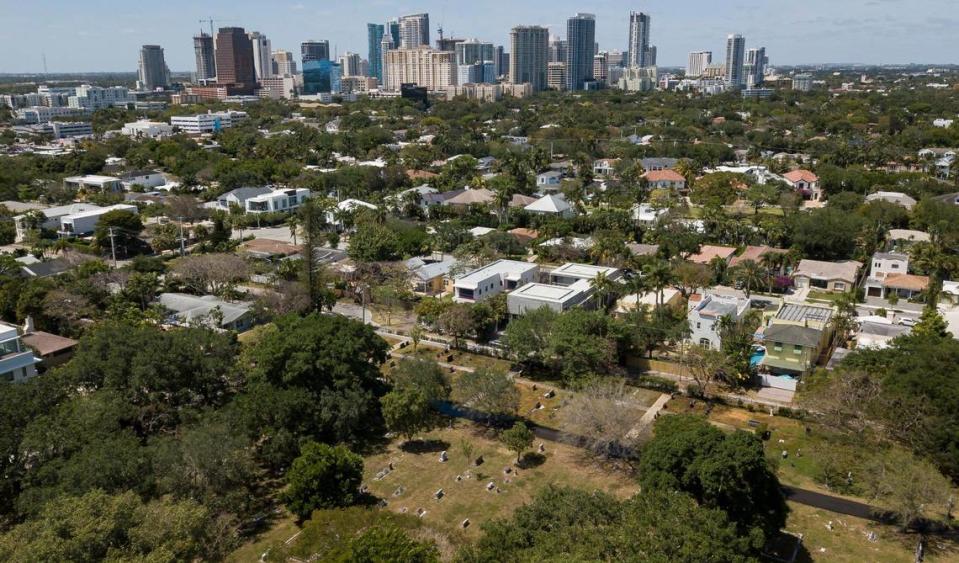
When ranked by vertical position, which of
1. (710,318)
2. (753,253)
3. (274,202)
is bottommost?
(710,318)

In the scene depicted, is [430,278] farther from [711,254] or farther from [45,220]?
[45,220]

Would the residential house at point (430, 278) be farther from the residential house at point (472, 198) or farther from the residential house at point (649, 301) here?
the residential house at point (472, 198)

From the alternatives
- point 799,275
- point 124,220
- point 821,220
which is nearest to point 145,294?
point 124,220

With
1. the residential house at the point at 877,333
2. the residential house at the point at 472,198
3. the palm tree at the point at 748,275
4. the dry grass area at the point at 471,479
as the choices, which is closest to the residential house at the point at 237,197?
the residential house at the point at 472,198

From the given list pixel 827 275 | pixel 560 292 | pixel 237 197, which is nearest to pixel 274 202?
pixel 237 197

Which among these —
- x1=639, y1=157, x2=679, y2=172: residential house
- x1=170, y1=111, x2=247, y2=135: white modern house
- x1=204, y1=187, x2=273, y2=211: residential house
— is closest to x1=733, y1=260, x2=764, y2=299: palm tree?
x1=639, y1=157, x2=679, y2=172: residential house

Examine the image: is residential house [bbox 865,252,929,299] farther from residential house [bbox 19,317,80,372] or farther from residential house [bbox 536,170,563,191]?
residential house [bbox 19,317,80,372]
